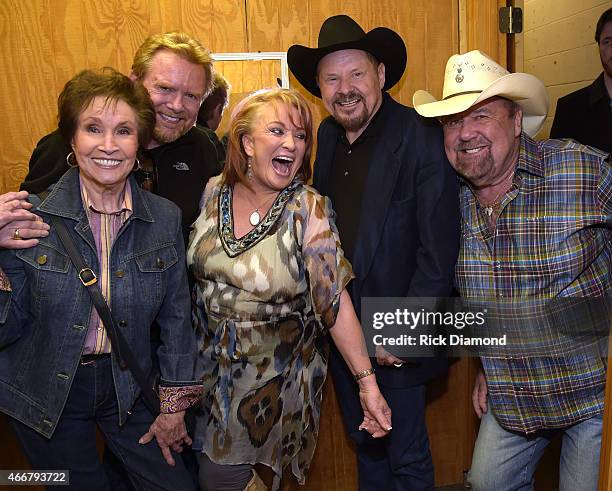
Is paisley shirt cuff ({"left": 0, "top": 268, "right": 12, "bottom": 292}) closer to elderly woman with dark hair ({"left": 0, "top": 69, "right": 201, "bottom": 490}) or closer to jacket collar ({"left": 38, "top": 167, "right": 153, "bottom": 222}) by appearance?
elderly woman with dark hair ({"left": 0, "top": 69, "right": 201, "bottom": 490})

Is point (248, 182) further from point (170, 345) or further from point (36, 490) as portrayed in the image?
point (36, 490)

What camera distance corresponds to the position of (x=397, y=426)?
2055mm

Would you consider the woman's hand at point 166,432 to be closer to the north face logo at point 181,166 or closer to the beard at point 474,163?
the north face logo at point 181,166

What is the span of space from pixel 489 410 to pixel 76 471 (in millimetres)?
1281

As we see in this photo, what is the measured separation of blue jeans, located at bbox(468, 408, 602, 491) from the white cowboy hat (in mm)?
966

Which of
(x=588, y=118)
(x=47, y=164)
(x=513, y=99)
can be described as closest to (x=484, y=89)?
(x=513, y=99)

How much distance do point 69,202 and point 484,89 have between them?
125cm

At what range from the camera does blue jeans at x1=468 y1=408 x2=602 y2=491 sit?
5.83ft

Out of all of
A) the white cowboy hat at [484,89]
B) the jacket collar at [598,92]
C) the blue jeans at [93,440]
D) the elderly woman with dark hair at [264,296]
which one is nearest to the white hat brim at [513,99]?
the white cowboy hat at [484,89]

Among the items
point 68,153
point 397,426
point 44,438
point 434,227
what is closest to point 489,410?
point 397,426

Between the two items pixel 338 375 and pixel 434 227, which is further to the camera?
pixel 338 375

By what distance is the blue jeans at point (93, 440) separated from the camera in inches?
64.6

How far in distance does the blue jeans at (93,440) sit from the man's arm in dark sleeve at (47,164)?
1.87ft

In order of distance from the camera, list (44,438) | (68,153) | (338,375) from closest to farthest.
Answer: (44,438) < (68,153) < (338,375)
